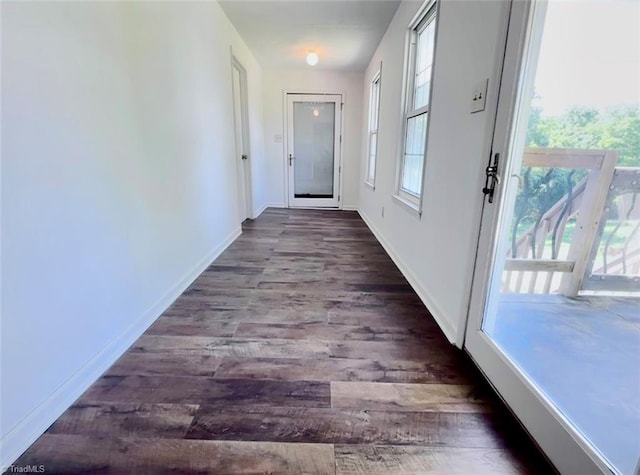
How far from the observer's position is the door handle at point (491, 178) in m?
1.33

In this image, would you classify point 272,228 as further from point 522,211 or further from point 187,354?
point 522,211

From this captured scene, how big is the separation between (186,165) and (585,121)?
7.71ft

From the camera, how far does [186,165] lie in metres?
2.38

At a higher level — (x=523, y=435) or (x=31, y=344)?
(x=31, y=344)

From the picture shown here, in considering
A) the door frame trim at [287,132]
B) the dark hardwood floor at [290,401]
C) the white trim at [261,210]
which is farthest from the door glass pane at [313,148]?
the dark hardwood floor at [290,401]

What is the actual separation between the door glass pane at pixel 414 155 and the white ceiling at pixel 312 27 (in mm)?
1249

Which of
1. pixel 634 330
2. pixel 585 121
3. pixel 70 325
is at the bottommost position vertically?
pixel 70 325

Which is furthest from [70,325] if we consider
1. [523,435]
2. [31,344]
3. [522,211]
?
[522,211]

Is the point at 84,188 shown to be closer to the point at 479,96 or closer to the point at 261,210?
the point at 479,96

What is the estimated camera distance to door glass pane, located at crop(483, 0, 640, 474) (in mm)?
871

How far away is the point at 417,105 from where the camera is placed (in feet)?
8.71

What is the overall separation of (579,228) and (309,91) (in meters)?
5.13

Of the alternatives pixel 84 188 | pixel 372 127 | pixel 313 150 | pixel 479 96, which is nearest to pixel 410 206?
pixel 479 96

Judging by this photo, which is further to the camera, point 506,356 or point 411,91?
point 411,91
